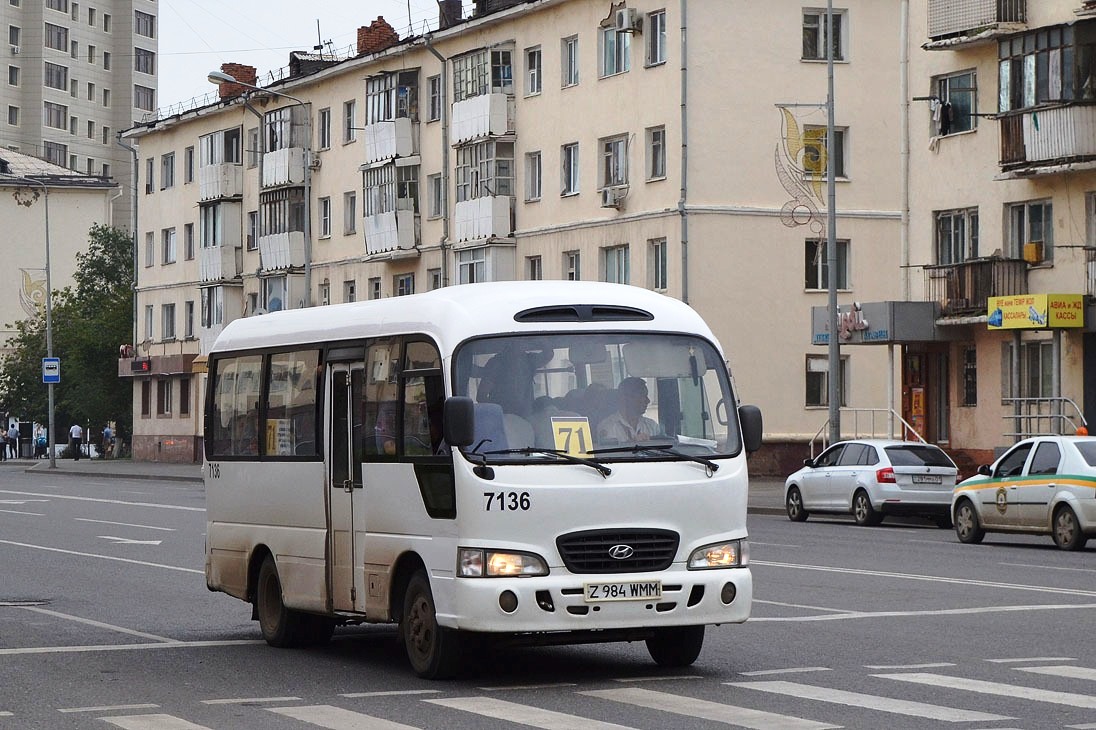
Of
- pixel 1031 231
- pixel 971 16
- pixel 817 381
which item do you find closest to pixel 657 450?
pixel 1031 231

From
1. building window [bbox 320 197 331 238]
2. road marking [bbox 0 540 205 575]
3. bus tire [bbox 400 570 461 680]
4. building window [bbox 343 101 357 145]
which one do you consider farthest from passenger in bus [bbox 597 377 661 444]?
building window [bbox 320 197 331 238]

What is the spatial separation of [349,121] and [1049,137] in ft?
A: 106

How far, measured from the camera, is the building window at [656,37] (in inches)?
2046

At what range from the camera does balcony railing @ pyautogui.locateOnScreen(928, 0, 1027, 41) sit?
41.7 meters

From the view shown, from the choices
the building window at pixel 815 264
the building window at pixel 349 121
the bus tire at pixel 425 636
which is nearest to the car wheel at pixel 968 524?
the bus tire at pixel 425 636

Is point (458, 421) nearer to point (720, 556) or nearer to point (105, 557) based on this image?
point (720, 556)

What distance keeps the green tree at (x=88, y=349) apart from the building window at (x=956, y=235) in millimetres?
49638

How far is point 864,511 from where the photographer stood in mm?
33625

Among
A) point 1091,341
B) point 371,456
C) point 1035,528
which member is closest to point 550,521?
point 371,456

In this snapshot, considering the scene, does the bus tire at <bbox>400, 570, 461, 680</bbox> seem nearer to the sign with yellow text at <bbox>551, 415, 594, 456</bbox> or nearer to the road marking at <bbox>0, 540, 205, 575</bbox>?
the sign with yellow text at <bbox>551, 415, 594, 456</bbox>

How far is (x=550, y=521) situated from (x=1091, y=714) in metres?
3.25

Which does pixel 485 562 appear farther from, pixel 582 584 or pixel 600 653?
pixel 600 653

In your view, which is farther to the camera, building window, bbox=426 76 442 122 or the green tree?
the green tree

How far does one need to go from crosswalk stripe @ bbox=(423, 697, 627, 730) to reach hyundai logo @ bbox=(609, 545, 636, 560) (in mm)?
1179
